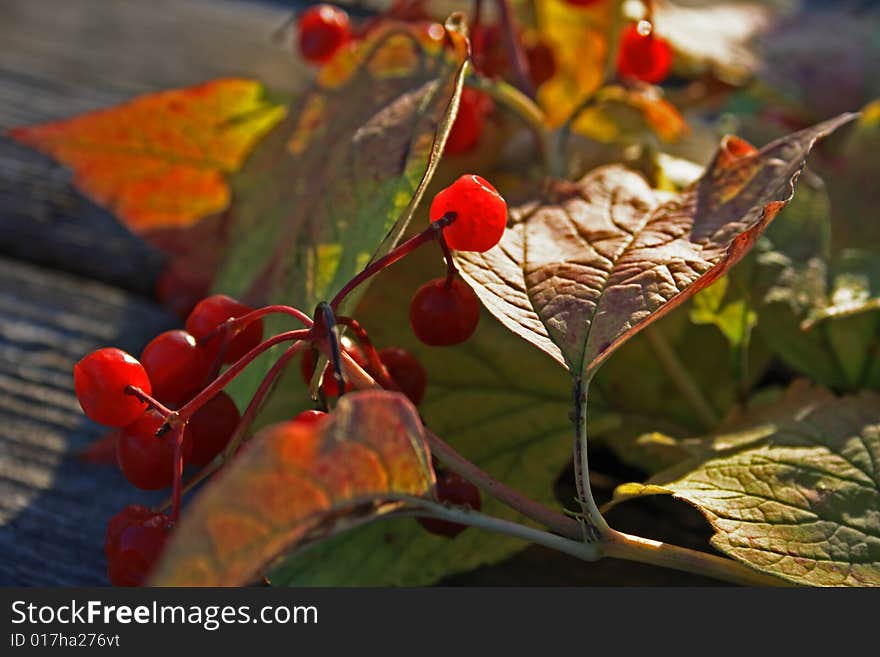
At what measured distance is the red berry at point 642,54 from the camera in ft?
A: 2.19

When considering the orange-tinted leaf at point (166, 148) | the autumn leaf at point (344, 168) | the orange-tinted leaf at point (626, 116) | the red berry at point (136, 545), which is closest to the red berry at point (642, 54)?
the orange-tinted leaf at point (626, 116)

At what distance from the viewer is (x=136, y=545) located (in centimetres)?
38

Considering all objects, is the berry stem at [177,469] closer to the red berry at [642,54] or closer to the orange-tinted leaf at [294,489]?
the orange-tinted leaf at [294,489]

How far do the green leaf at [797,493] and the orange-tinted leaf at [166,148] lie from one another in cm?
42

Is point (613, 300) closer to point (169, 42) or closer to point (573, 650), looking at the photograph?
point (573, 650)

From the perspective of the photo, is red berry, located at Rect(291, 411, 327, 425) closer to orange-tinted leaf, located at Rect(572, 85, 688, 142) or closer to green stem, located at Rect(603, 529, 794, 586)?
green stem, located at Rect(603, 529, 794, 586)

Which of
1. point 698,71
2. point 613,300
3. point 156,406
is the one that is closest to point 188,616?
point 156,406

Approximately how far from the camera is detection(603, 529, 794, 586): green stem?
0.37 m

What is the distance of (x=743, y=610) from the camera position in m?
0.40

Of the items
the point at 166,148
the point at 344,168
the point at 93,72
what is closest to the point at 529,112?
the point at 344,168

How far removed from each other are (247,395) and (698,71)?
23.2 inches

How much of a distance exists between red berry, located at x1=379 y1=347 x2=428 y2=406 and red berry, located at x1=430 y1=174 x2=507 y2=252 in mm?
70

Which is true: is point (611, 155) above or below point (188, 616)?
above

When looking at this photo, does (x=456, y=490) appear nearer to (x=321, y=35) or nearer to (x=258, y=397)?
(x=258, y=397)
